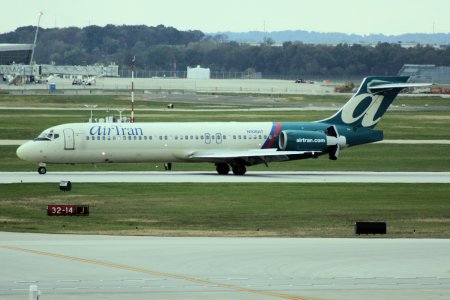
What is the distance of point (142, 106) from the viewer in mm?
140875

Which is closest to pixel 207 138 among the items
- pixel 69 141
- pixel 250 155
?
pixel 250 155

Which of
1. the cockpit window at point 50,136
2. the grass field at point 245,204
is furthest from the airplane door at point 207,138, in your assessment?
the cockpit window at point 50,136

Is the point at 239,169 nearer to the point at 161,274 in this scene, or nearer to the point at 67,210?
the point at 67,210

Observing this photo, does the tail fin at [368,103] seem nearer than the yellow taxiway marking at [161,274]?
No

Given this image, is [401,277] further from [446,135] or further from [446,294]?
[446,135]

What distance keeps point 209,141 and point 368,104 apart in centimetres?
1050

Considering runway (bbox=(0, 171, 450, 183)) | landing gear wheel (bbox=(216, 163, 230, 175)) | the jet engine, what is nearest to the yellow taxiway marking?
runway (bbox=(0, 171, 450, 183))

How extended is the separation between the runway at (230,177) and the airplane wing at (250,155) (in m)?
1.01

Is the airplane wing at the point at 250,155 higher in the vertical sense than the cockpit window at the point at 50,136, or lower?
lower

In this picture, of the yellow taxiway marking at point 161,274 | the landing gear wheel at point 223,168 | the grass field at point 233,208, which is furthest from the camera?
the landing gear wheel at point 223,168

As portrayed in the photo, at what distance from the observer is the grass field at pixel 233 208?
42.8 meters

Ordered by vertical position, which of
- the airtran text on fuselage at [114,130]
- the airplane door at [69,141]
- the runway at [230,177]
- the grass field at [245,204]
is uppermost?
the airtran text on fuselage at [114,130]

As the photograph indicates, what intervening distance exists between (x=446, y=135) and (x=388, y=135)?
5.32 m

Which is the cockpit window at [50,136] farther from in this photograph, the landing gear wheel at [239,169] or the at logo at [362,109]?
the at logo at [362,109]
